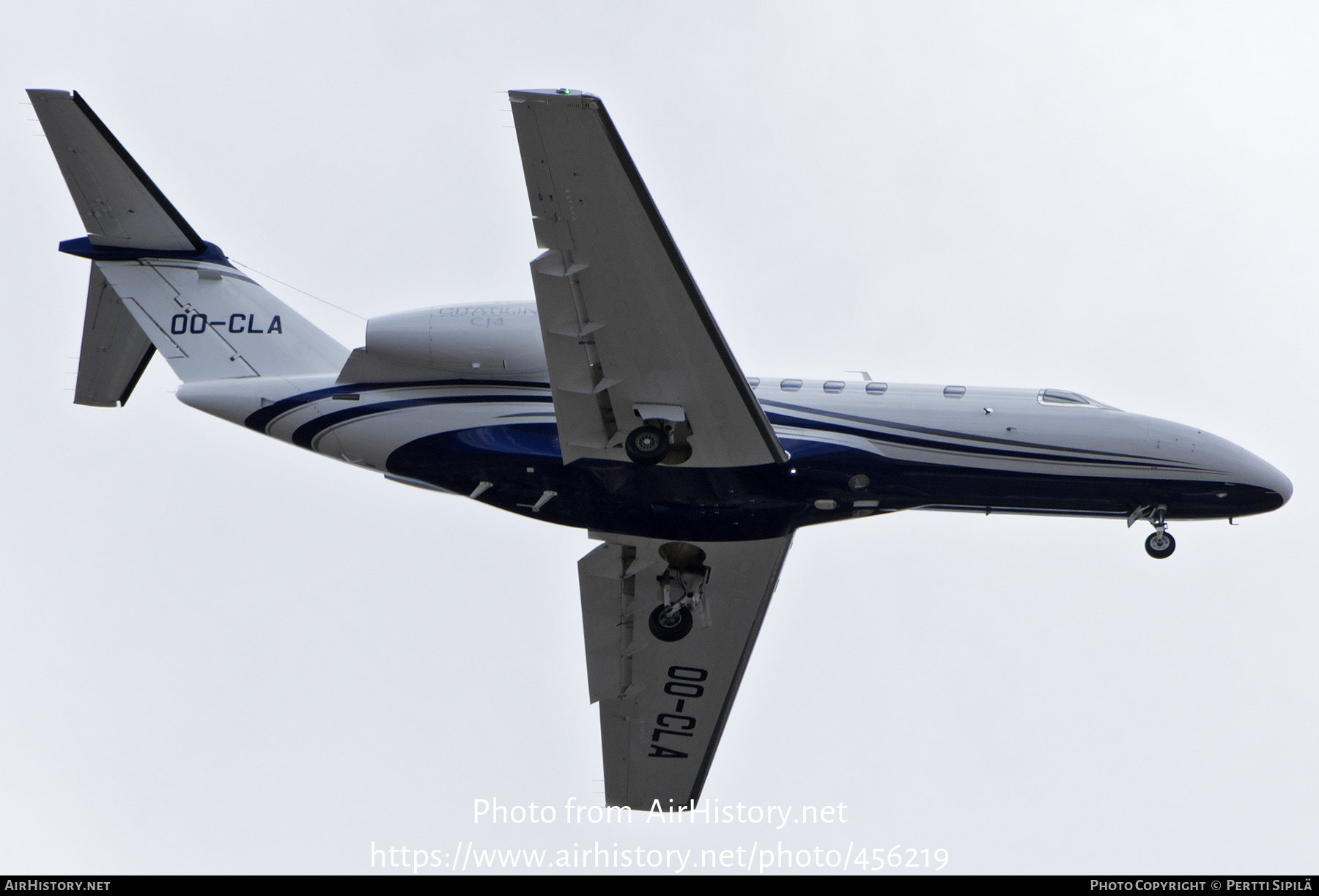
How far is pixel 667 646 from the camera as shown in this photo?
2358cm

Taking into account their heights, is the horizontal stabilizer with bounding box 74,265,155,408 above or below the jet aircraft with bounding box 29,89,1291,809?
above

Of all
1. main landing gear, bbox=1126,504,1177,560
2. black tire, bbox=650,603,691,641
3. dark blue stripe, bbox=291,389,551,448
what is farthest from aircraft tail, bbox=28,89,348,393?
main landing gear, bbox=1126,504,1177,560

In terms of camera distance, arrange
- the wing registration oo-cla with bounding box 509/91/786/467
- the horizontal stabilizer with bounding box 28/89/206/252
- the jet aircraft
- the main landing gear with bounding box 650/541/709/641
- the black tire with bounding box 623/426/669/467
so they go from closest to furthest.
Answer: the wing registration oo-cla with bounding box 509/91/786/467
the jet aircraft
the black tire with bounding box 623/426/669/467
the horizontal stabilizer with bounding box 28/89/206/252
the main landing gear with bounding box 650/541/709/641

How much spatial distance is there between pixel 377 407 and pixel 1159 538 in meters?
11.0

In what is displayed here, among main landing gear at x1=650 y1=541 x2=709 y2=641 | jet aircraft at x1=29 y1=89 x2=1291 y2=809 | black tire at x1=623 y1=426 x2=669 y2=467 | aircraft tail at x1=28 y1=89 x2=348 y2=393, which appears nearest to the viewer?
jet aircraft at x1=29 y1=89 x2=1291 y2=809

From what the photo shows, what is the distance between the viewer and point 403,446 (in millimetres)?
19750

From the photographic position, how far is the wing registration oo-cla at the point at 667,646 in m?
21.4

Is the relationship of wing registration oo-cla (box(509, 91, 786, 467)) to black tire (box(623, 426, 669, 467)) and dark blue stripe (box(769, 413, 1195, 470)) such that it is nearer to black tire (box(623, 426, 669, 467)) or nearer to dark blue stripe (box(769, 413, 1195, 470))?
black tire (box(623, 426, 669, 467))

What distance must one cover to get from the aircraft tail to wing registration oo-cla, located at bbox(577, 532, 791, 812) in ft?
18.0

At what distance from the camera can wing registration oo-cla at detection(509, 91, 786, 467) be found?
615 inches

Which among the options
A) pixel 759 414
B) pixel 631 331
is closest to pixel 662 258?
pixel 631 331

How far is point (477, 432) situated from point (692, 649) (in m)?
6.11

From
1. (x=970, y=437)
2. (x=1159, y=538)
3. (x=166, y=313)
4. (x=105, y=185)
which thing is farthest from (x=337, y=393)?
(x=1159, y=538)

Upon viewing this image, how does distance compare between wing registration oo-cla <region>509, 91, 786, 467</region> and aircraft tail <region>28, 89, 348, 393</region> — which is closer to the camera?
wing registration oo-cla <region>509, 91, 786, 467</region>
